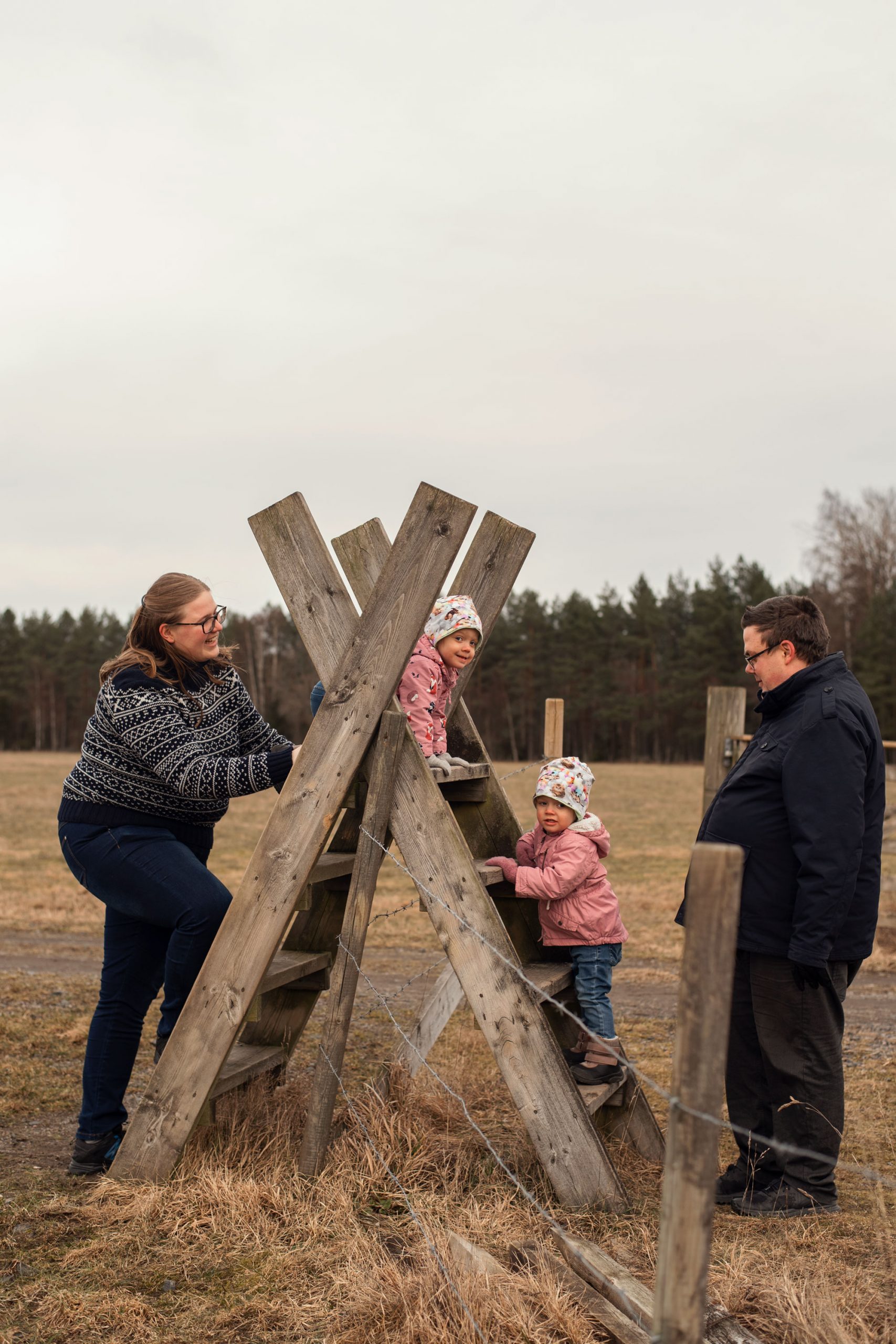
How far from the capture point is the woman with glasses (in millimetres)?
4109

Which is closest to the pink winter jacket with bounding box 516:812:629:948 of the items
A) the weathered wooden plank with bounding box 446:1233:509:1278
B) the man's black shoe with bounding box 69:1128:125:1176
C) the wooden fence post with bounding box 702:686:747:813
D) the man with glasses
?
the man with glasses

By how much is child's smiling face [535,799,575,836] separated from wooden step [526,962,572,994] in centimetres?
32

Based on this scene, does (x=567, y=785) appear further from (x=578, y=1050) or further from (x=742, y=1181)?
(x=742, y=1181)

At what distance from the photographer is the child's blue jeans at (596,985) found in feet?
14.4

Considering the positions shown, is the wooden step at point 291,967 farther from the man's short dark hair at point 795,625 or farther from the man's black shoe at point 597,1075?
the man's short dark hair at point 795,625

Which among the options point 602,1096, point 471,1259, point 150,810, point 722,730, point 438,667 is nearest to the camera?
point 471,1259

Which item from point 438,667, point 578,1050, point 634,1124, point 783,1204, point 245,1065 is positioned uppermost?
point 438,667

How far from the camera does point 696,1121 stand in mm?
2057

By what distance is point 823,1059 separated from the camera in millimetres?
4070

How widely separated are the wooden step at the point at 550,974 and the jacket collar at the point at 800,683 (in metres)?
1.29

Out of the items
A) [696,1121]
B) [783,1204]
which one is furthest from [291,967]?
[696,1121]

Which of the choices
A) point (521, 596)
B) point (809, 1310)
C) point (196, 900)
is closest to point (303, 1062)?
point (196, 900)

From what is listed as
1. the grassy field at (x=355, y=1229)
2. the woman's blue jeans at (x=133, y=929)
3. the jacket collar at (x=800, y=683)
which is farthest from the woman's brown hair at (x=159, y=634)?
the jacket collar at (x=800, y=683)

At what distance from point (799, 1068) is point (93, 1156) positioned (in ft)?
9.34
